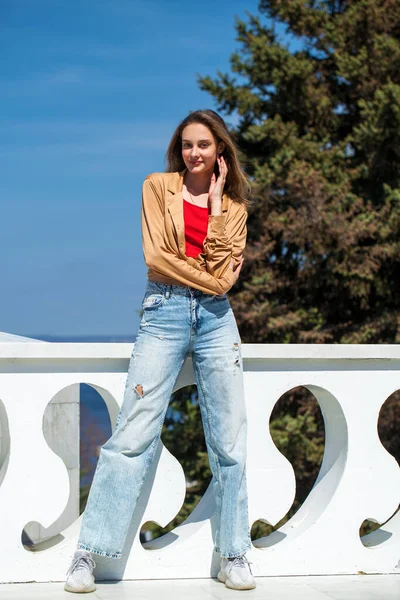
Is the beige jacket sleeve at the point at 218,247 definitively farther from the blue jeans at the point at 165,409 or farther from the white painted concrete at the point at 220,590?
the white painted concrete at the point at 220,590

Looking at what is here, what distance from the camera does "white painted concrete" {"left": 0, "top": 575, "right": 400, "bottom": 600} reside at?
2965 mm

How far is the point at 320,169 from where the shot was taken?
513 inches

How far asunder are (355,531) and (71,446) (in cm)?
169

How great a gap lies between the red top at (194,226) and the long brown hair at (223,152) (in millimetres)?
188

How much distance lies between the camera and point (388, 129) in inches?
490

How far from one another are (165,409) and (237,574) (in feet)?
2.13

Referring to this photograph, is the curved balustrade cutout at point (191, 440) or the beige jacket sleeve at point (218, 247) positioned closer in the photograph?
the beige jacket sleeve at point (218, 247)

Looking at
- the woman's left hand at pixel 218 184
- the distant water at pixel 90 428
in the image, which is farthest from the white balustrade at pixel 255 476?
the distant water at pixel 90 428

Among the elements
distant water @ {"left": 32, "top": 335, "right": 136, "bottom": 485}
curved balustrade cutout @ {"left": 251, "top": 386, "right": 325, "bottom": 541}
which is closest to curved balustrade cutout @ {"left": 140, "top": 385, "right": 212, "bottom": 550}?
curved balustrade cutout @ {"left": 251, "top": 386, "right": 325, "bottom": 541}

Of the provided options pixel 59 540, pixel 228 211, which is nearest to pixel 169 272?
pixel 228 211

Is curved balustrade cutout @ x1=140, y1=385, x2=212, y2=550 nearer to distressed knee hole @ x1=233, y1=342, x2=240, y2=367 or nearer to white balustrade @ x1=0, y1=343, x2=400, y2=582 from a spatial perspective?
white balustrade @ x1=0, y1=343, x2=400, y2=582

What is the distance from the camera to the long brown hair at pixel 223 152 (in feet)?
10.6

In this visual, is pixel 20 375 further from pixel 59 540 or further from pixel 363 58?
pixel 363 58

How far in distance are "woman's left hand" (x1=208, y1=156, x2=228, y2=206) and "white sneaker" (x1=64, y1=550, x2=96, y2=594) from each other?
4.48 ft
